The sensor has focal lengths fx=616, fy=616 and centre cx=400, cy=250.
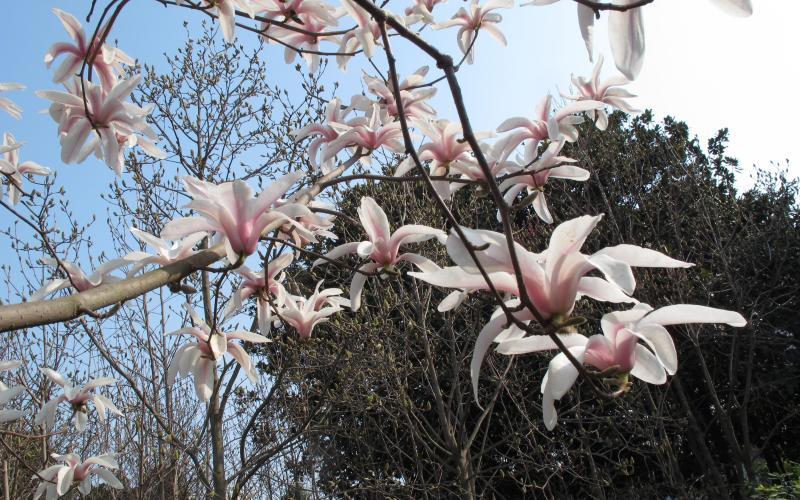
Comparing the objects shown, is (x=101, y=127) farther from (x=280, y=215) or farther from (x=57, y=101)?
(x=280, y=215)

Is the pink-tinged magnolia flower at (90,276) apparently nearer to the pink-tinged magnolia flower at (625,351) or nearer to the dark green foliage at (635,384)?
the pink-tinged magnolia flower at (625,351)

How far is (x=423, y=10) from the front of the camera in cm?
162

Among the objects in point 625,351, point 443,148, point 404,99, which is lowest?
point 625,351

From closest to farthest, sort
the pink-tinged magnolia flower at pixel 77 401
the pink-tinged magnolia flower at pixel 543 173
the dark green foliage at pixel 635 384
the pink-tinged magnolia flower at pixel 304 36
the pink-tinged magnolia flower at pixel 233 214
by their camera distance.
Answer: the pink-tinged magnolia flower at pixel 233 214
the pink-tinged magnolia flower at pixel 543 173
the pink-tinged magnolia flower at pixel 304 36
the pink-tinged magnolia flower at pixel 77 401
the dark green foliage at pixel 635 384

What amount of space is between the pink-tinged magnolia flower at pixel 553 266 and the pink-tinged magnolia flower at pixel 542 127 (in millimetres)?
625

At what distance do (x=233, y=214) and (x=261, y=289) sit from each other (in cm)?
49

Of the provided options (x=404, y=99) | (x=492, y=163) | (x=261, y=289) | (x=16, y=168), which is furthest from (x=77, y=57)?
(x=492, y=163)

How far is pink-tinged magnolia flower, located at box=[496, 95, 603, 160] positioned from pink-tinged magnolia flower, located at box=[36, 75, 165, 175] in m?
0.77

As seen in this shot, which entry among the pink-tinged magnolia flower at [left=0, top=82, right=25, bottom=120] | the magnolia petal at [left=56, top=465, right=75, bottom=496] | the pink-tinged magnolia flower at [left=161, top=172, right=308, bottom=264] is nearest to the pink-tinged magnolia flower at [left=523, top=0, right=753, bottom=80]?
Result: the pink-tinged magnolia flower at [left=161, top=172, right=308, bottom=264]

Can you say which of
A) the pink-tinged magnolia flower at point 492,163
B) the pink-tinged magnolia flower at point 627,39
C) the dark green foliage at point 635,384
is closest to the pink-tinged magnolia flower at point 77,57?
the pink-tinged magnolia flower at point 492,163

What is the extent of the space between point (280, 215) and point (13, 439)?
15.7 feet

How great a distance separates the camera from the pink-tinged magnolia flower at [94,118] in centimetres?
125

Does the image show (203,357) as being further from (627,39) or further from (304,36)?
(627,39)

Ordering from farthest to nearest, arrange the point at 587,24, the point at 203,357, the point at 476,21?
1. the point at 476,21
2. the point at 203,357
3. the point at 587,24
